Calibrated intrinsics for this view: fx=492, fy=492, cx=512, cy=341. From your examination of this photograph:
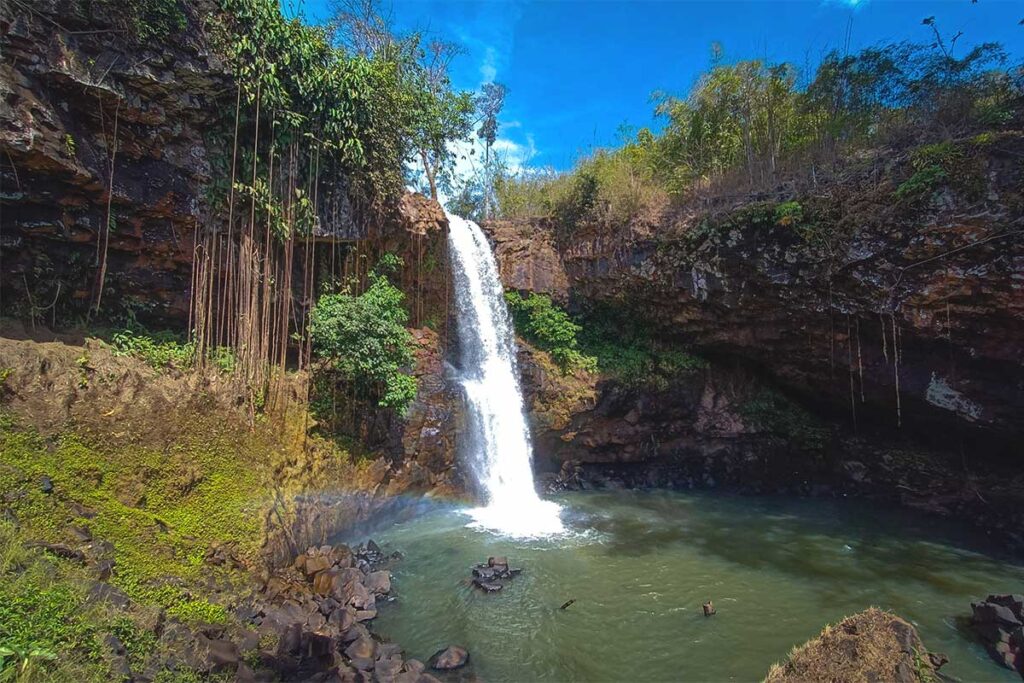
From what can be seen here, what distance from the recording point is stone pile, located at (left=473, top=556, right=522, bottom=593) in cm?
695

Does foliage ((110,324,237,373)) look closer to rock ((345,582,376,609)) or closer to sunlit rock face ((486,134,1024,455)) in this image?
rock ((345,582,376,609))

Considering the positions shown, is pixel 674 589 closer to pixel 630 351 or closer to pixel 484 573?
pixel 484 573

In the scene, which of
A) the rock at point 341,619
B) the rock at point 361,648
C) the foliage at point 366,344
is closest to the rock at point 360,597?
the rock at point 341,619

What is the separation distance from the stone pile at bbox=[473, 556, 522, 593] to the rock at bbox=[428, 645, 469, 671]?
4.88 ft

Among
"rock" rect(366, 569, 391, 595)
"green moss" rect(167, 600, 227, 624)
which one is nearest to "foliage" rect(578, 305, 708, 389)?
"rock" rect(366, 569, 391, 595)

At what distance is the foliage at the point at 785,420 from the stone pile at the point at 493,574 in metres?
8.54

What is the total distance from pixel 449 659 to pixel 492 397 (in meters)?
7.07

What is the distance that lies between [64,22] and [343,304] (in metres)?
5.31

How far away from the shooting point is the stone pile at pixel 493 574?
6.95 m

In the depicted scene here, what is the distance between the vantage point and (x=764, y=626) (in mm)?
5977

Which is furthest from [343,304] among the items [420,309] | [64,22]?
[64,22]

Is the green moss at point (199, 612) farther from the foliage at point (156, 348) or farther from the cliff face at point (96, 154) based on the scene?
the cliff face at point (96, 154)

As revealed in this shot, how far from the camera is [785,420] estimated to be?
12.9 m

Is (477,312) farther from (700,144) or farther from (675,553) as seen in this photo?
(700,144)
